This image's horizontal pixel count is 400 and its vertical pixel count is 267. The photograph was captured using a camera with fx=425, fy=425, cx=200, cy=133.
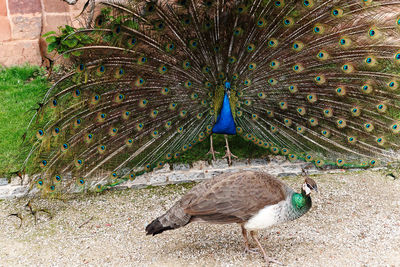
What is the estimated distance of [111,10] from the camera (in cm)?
429

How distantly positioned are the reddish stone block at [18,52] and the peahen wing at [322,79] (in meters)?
5.10

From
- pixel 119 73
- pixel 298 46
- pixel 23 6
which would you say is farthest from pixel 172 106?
pixel 23 6

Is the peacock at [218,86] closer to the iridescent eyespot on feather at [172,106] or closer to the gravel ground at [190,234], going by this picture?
the iridescent eyespot on feather at [172,106]

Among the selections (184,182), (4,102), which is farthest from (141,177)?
(4,102)

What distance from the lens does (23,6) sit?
8.12 meters

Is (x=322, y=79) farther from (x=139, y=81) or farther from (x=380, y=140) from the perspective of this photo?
(x=139, y=81)

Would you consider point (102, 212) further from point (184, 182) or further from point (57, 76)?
point (57, 76)

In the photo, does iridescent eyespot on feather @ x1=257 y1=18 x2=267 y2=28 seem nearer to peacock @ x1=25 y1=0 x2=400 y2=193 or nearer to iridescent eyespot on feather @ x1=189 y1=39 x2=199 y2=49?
peacock @ x1=25 y1=0 x2=400 y2=193

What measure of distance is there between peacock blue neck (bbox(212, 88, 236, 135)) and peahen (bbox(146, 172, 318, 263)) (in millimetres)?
1459

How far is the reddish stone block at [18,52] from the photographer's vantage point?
8283 millimetres

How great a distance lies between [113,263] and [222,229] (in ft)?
3.66

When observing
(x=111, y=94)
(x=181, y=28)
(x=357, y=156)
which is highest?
(x=181, y=28)

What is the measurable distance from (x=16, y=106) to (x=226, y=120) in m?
4.14

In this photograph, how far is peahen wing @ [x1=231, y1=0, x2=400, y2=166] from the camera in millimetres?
4508
